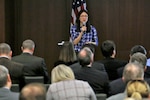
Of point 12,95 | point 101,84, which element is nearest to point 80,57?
point 101,84

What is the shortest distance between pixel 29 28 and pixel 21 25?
0.64ft

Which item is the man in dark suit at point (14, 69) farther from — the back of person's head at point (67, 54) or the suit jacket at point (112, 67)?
the suit jacket at point (112, 67)

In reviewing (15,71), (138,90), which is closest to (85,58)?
(15,71)

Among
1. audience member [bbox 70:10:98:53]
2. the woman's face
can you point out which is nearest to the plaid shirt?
audience member [bbox 70:10:98:53]

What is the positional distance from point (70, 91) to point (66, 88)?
5 centimetres

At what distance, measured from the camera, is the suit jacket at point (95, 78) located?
4.82 meters

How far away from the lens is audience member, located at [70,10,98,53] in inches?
311

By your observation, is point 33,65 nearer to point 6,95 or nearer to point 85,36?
point 6,95

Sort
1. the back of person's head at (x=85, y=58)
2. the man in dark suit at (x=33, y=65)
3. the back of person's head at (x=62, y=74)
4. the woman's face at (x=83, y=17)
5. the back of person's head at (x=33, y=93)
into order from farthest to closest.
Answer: the woman's face at (x=83, y=17) → the man in dark suit at (x=33, y=65) → the back of person's head at (x=85, y=58) → the back of person's head at (x=62, y=74) → the back of person's head at (x=33, y=93)

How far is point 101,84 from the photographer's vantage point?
4.84 metres

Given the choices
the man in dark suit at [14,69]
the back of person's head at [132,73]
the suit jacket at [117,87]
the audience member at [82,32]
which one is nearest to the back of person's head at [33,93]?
the back of person's head at [132,73]

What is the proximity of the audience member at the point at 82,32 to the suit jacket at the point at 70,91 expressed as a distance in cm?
392

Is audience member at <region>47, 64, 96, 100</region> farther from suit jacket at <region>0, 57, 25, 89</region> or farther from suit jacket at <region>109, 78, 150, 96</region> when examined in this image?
suit jacket at <region>0, 57, 25, 89</region>

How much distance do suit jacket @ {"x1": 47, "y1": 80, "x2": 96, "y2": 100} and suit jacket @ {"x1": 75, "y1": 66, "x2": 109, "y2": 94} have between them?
31.3 inches
